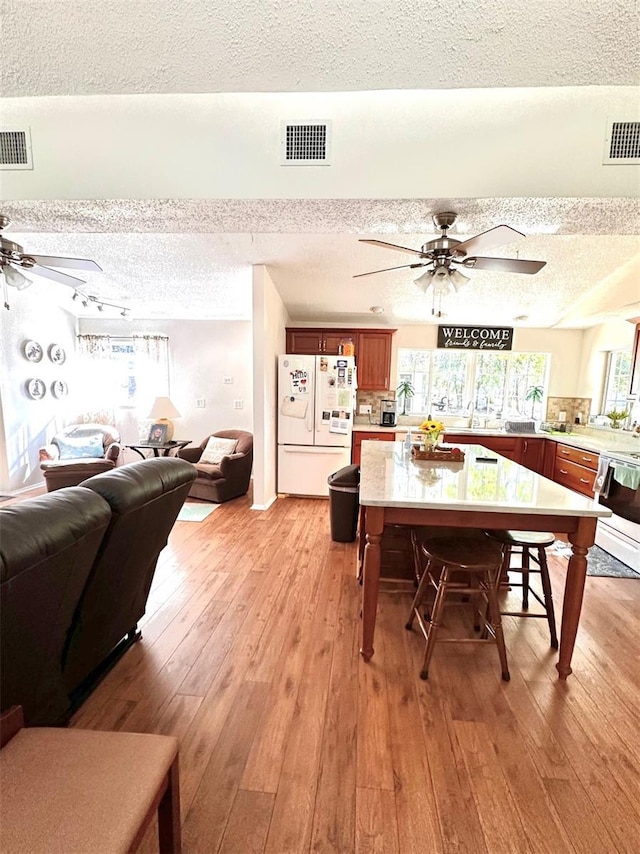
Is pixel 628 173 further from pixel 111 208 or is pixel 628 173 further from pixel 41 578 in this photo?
pixel 41 578

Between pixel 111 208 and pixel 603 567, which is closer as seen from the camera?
pixel 111 208

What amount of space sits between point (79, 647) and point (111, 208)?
2.13 metres

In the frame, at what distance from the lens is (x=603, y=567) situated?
10.2 feet

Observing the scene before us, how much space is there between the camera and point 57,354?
5.42 metres

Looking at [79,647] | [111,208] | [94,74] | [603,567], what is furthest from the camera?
[603,567]

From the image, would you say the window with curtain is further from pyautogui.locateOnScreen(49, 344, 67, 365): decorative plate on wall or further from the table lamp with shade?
the table lamp with shade

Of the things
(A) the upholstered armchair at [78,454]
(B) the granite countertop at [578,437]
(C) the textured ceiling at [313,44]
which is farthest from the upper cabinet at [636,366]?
(A) the upholstered armchair at [78,454]

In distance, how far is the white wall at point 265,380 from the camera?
4059 millimetres

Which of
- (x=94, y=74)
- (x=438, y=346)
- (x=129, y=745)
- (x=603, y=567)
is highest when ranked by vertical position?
(x=94, y=74)

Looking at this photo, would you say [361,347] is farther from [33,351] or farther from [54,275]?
[33,351]

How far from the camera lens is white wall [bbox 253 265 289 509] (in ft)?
13.3

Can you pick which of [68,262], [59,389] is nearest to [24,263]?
[68,262]

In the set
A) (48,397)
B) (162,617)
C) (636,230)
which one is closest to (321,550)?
(162,617)

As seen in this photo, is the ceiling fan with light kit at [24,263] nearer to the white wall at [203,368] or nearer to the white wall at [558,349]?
the white wall at [203,368]
